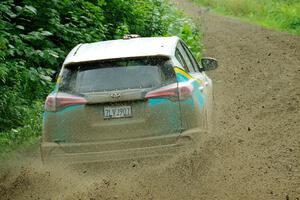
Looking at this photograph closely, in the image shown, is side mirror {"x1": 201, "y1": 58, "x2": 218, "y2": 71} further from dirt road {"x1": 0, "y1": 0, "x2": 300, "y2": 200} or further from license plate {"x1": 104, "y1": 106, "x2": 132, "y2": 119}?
license plate {"x1": 104, "y1": 106, "x2": 132, "y2": 119}

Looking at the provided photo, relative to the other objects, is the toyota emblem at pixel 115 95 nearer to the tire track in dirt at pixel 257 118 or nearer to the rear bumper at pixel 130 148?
the rear bumper at pixel 130 148

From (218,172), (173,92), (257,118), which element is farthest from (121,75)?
(257,118)

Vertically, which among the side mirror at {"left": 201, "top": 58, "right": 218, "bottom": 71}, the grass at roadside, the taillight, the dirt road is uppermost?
the taillight

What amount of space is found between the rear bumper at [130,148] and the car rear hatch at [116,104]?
0.15 ft

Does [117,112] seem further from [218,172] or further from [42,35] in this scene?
[42,35]

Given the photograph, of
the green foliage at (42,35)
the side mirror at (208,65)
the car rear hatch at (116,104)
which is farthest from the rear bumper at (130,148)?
the green foliage at (42,35)

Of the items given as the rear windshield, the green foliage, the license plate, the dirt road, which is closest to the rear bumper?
the dirt road

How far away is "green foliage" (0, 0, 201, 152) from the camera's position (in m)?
9.29

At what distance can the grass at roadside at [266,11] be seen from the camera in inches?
1016

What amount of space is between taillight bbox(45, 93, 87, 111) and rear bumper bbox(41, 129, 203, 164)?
43 cm

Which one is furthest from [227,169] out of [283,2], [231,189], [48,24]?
[283,2]

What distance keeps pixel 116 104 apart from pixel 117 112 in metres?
0.09

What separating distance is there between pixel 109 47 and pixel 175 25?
1125cm

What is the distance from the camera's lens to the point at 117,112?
20.5ft
